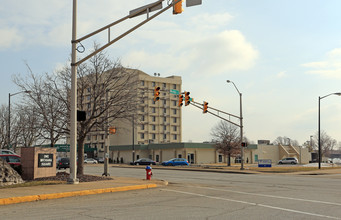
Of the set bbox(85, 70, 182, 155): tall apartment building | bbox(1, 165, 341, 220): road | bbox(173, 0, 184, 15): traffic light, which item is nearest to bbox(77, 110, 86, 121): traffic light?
bbox(1, 165, 341, 220): road

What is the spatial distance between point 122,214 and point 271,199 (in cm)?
580

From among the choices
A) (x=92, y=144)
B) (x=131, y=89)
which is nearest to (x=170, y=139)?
(x=92, y=144)

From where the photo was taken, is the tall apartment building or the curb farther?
the tall apartment building

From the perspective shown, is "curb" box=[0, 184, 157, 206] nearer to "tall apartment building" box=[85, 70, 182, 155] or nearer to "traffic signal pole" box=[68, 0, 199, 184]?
"traffic signal pole" box=[68, 0, 199, 184]

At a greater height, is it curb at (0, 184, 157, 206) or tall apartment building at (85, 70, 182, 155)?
tall apartment building at (85, 70, 182, 155)

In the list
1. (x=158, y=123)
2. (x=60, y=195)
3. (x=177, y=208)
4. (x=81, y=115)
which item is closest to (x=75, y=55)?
(x=81, y=115)

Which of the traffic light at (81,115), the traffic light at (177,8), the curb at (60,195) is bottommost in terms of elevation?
the curb at (60,195)

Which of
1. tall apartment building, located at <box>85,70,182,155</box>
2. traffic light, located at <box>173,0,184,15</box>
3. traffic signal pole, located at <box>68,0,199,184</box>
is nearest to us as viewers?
traffic light, located at <box>173,0,184,15</box>

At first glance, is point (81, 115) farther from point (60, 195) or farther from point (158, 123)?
point (158, 123)

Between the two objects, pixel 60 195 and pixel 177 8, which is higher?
pixel 177 8

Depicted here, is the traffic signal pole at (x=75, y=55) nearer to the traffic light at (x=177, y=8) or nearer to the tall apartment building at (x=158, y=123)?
the traffic light at (x=177, y=8)

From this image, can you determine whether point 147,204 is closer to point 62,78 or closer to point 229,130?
point 62,78

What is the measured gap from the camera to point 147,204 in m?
11.6

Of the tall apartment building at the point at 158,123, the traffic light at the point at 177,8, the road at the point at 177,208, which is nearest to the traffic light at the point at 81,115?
the road at the point at 177,208
